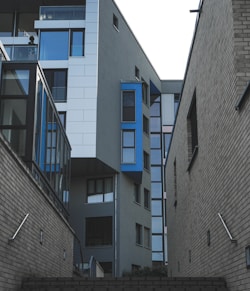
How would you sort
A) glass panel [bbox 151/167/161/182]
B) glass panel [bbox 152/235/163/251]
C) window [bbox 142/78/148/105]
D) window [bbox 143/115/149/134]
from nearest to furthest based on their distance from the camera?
1. window [bbox 143/115/149/134]
2. window [bbox 142/78/148/105]
3. glass panel [bbox 152/235/163/251]
4. glass panel [bbox 151/167/161/182]

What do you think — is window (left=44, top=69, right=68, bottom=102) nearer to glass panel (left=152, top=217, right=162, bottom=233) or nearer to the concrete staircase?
glass panel (left=152, top=217, right=162, bottom=233)

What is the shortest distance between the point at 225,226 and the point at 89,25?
24354 mm

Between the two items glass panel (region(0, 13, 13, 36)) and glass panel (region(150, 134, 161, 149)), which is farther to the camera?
glass panel (region(150, 134, 161, 149))

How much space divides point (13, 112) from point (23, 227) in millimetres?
3591

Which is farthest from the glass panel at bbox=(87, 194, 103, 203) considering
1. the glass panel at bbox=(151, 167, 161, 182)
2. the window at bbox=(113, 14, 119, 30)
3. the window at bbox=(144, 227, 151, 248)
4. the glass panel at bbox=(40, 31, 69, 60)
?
the glass panel at bbox=(151, 167, 161, 182)

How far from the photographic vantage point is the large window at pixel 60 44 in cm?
3061

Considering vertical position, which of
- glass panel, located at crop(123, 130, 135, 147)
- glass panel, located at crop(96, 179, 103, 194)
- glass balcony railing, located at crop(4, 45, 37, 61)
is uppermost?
glass balcony railing, located at crop(4, 45, 37, 61)

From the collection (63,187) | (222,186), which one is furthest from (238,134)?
(63,187)

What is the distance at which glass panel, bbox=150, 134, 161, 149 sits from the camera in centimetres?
4509

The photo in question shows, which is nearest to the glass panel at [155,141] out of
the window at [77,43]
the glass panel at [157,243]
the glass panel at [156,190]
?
the glass panel at [156,190]

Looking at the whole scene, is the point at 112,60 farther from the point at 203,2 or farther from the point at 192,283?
the point at 192,283

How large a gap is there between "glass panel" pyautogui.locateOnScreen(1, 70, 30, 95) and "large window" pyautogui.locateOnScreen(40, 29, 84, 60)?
1894cm

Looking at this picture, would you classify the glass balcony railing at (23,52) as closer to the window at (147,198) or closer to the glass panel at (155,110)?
the window at (147,198)

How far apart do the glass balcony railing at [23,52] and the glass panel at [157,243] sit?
19.0 meters
